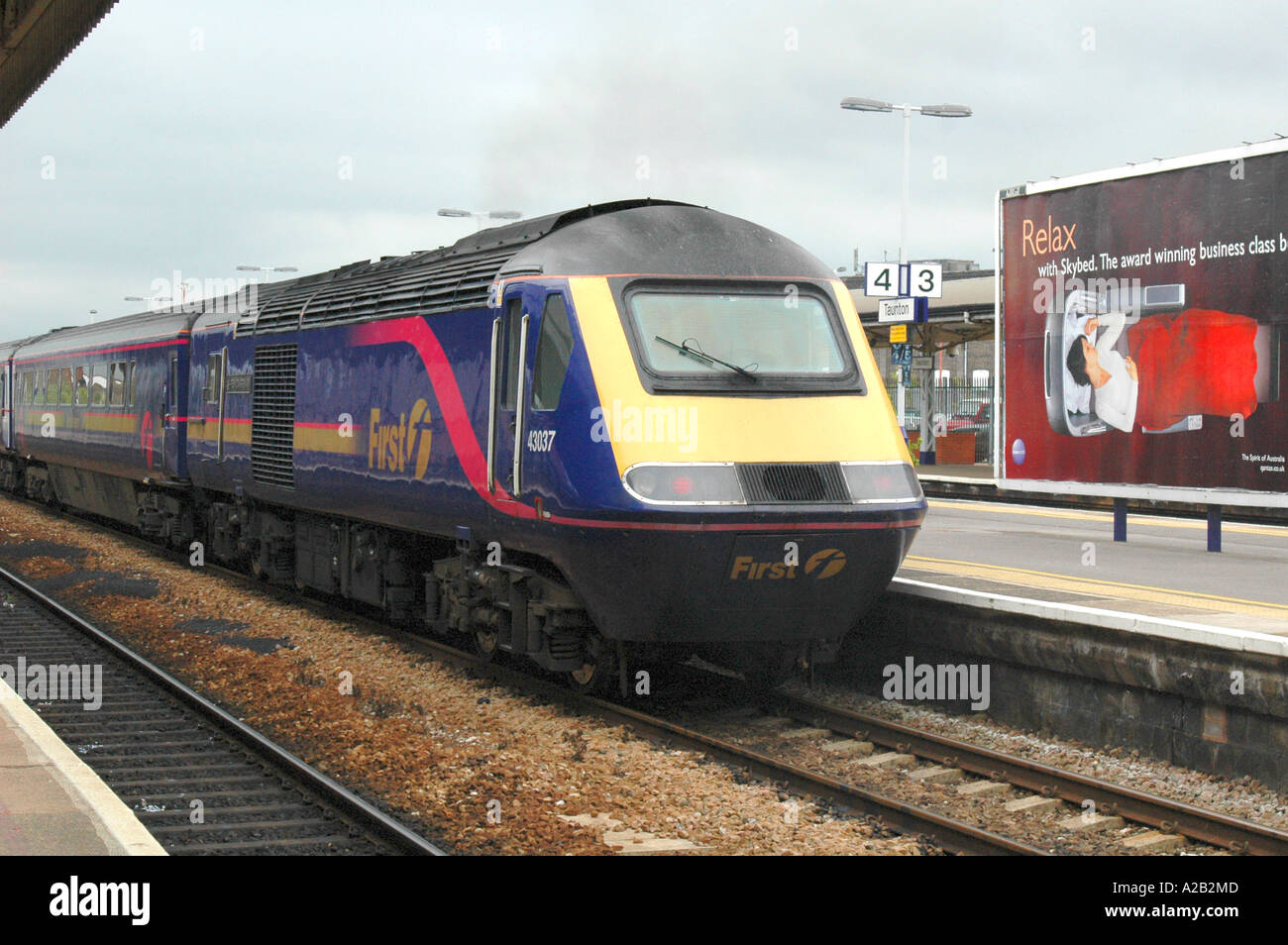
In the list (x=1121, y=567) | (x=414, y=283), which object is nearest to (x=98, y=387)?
(x=414, y=283)

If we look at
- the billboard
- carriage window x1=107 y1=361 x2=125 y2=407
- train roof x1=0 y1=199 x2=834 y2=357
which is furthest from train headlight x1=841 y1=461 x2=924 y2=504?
carriage window x1=107 y1=361 x2=125 y2=407

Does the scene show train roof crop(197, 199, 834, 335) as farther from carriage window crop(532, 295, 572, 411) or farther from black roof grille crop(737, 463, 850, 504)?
black roof grille crop(737, 463, 850, 504)

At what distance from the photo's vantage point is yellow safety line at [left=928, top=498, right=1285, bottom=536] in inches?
749

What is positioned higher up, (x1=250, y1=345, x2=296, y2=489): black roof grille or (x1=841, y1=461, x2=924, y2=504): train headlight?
(x1=250, y1=345, x2=296, y2=489): black roof grille

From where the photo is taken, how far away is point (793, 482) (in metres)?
9.10

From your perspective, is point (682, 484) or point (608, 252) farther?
point (608, 252)

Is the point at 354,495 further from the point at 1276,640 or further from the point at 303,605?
the point at 1276,640

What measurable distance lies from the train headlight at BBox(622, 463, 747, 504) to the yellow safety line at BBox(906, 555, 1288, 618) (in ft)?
12.4

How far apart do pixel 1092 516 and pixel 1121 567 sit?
24.2 ft

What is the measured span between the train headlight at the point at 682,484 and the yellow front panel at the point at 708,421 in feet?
0.18

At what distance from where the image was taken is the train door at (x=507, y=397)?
384 inches

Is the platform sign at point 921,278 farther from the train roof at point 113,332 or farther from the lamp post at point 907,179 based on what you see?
the train roof at point 113,332

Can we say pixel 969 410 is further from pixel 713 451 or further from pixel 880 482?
pixel 713 451
